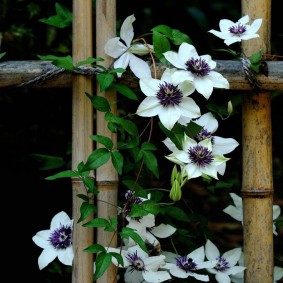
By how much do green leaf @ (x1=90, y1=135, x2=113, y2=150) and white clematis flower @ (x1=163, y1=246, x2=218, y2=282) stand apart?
271 mm

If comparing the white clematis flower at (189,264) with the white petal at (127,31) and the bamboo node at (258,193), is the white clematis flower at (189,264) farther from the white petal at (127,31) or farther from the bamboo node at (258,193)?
the white petal at (127,31)

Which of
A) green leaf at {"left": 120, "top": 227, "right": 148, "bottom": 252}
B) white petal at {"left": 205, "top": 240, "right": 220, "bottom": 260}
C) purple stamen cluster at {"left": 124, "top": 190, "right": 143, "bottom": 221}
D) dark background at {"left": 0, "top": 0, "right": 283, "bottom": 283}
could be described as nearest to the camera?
green leaf at {"left": 120, "top": 227, "right": 148, "bottom": 252}

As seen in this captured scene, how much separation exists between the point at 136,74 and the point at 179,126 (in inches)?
4.8

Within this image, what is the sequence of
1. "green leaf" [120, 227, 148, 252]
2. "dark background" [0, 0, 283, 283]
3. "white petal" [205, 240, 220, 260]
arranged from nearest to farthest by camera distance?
"green leaf" [120, 227, 148, 252] < "white petal" [205, 240, 220, 260] < "dark background" [0, 0, 283, 283]

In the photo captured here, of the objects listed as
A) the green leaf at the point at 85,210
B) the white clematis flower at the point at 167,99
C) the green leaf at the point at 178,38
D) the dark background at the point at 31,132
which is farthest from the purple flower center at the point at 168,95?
the dark background at the point at 31,132

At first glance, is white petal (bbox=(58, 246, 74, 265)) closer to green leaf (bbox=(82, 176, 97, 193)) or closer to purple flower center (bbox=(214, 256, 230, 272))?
green leaf (bbox=(82, 176, 97, 193))

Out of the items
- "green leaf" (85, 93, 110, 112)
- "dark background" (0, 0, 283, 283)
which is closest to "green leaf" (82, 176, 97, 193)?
"green leaf" (85, 93, 110, 112)

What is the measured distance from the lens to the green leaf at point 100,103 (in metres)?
1.27

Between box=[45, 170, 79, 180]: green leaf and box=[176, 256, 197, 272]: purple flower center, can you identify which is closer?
box=[45, 170, 79, 180]: green leaf

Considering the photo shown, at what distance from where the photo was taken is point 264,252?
1393 millimetres

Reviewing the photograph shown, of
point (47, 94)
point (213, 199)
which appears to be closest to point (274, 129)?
point (213, 199)

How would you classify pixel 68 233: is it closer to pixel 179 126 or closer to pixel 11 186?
pixel 179 126

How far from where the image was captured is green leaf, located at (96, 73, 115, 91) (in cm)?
125

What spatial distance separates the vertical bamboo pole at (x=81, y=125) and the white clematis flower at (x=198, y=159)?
19 centimetres
